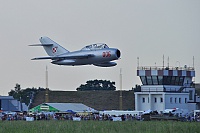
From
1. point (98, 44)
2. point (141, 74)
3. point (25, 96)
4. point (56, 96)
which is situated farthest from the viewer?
point (25, 96)

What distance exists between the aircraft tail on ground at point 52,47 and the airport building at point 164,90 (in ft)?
105

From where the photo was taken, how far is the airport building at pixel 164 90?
128 metres

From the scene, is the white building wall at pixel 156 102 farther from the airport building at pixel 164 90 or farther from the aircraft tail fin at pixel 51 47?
the aircraft tail fin at pixel 51 47

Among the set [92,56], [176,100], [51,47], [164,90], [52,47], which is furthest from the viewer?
[176,100]

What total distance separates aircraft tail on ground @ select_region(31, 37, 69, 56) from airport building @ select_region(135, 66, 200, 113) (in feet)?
105

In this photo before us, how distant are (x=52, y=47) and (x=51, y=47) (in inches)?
11.0

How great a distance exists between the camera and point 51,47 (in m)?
97.8

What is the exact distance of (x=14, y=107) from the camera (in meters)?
122

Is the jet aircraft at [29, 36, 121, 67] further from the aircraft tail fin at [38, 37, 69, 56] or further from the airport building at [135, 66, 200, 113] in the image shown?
the airport building at [135, 66, 200, 113]

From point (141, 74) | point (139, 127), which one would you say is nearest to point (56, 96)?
point (141, 74)

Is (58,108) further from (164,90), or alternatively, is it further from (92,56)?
(92,56)

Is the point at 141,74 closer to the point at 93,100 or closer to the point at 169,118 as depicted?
the point at 93,100

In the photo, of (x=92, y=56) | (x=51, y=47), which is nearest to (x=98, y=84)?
(x=51, y=47)

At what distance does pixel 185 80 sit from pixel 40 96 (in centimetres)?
2421
